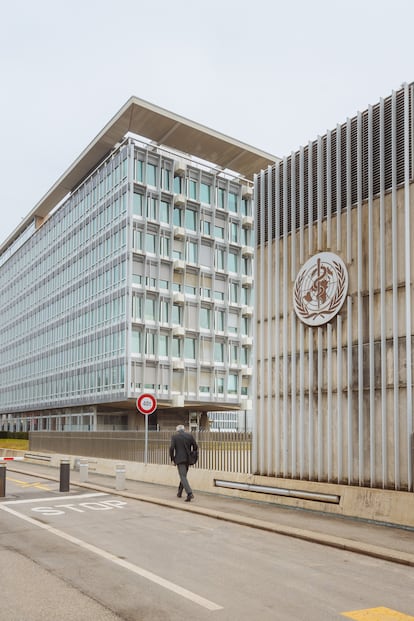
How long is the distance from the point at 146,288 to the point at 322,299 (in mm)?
34441

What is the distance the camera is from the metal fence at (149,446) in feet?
59.0

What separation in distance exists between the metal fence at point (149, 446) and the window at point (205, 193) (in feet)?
75.4

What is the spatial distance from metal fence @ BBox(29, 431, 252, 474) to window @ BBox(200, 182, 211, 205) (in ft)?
75.4

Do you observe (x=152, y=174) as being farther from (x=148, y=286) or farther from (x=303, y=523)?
(x=303, y=523)

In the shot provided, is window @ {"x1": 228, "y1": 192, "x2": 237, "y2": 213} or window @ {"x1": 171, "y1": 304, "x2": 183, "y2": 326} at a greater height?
window @ {"x1": 228, "y1": 192, "x2": 237, "y2": 213}

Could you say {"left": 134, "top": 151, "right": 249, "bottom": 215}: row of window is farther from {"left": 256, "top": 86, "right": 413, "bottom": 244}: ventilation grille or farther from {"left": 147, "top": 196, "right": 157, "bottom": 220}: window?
{"left": 256, "top": 86, "right": 413, "bottom": 244}: ventilation grille

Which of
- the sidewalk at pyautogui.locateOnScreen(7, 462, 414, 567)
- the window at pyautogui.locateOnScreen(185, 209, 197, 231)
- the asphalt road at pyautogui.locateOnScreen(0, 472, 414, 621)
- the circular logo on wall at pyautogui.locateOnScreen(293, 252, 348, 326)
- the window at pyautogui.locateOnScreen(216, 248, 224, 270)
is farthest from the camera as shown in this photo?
the window at pyautogui.locateOnScreen(216, 248, 224, 270)

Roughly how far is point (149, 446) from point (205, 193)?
3321cm

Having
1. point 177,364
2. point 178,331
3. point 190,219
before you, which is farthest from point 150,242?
point 177,364

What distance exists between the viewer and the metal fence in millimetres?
17984

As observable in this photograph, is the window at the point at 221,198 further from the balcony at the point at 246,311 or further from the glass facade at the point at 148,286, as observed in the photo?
the balcony at the point at 246,311

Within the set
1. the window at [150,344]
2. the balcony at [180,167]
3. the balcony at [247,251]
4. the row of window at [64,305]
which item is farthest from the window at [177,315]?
the balcony at [180,167]

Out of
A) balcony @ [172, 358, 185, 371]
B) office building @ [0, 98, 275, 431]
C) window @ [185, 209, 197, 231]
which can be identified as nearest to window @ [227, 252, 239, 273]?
office building @ [0, 98, 275, 431]

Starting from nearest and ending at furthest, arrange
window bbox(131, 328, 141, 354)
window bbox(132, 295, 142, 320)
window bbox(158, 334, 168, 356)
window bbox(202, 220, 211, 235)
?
window bbox(131, 328, 141, 354)
window bbox(132, 295, 142, 320)
window bbox(158, 334, 168, 356)
window bbox(202, 220, 211, 235)
